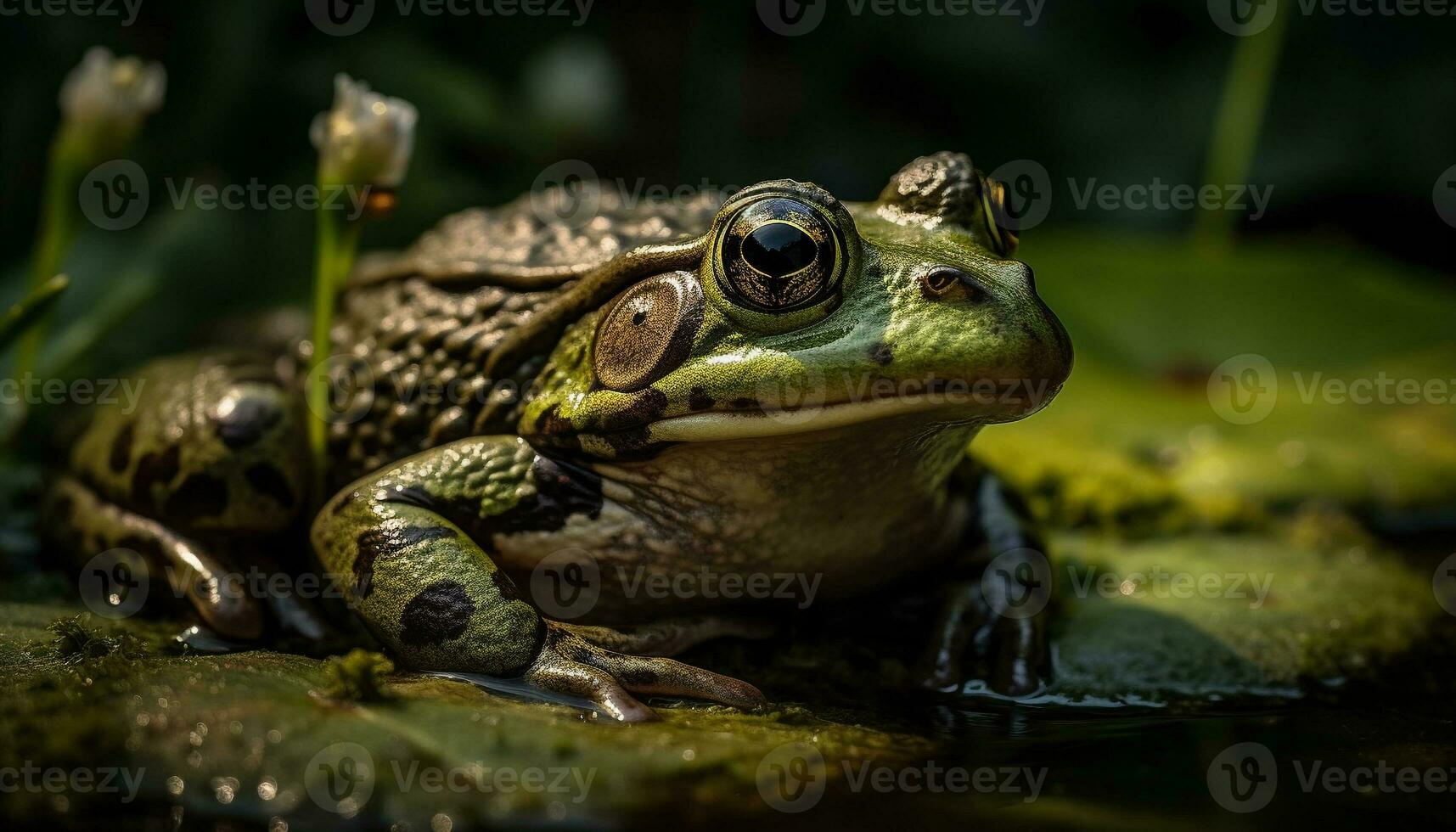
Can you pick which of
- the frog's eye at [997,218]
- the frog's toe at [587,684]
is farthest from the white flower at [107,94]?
the frog's eye at [997,218]

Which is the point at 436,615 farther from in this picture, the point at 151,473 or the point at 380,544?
the point at 151,473

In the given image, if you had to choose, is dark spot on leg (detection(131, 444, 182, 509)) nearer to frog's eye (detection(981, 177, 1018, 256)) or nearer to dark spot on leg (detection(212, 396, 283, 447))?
dark spot on leg (detection(212, 396, 283, 447))

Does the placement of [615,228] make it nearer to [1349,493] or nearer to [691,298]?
[691,298]

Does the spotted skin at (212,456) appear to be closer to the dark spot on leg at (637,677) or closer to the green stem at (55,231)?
the green stem at (55,231)

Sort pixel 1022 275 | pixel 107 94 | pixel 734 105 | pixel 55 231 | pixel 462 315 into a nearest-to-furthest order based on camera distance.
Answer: pixel 1022 275 → pixel 462 315 → pixel 107 94 → pixel 55 231 → pixel 734 105

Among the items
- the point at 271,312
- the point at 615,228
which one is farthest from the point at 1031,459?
the point at 271,312

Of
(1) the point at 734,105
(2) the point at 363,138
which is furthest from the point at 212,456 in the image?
(1) the point at 734,105

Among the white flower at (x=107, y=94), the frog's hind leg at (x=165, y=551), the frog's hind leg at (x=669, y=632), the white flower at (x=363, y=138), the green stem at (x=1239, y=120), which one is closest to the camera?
the frog's hind leg at (x=669, y=632)
